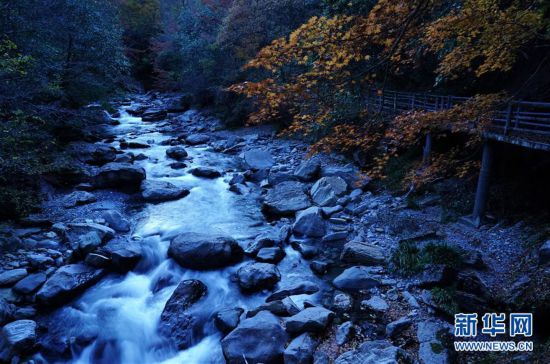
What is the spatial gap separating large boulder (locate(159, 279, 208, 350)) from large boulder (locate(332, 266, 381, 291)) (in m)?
3.19

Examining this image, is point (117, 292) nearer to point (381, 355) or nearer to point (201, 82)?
point (381, 355)

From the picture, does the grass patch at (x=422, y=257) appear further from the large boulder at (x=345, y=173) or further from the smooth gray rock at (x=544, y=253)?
the large boulder at (x=345, y=173)

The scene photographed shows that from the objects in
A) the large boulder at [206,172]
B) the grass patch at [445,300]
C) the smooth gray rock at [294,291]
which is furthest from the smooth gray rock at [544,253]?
the large boulder at [206,172]

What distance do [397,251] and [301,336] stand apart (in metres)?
3.68

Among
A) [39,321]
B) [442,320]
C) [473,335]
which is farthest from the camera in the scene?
[39,321]

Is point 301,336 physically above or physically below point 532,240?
below

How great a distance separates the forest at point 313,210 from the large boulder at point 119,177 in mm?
85

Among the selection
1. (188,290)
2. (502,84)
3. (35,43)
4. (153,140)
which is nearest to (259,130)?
(153,140)

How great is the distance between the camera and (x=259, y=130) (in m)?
22.3

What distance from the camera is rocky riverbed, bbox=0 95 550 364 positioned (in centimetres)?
619

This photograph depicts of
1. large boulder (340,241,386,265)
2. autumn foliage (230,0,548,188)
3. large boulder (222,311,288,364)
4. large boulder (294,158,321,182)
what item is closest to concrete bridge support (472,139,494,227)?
autumn foliage (230,0,548,188)

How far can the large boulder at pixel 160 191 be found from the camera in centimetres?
1315

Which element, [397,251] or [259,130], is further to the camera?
[259,130]

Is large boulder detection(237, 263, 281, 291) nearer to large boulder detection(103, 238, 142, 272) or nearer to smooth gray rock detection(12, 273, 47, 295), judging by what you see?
large boulder detection(103, 238, 142, 272)
